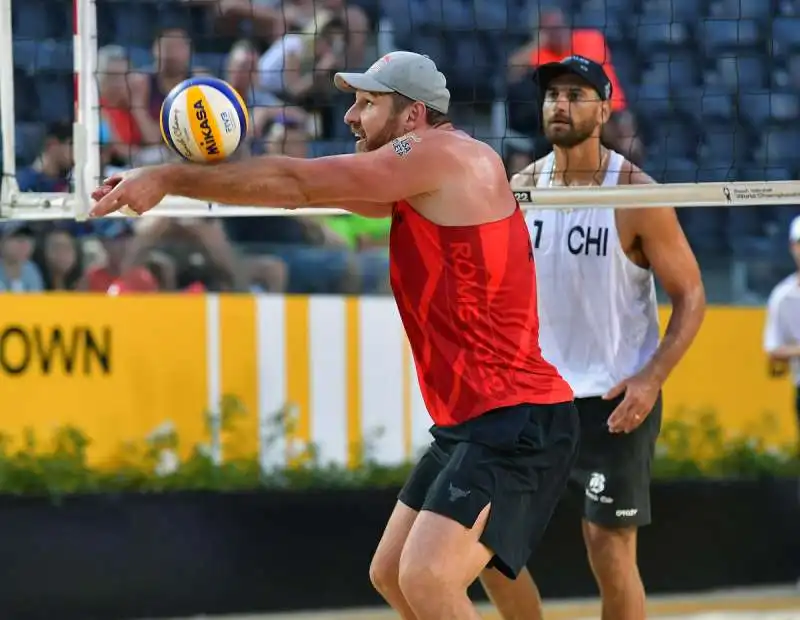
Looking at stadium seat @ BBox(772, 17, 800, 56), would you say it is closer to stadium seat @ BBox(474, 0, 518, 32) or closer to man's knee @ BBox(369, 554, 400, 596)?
stadium seat @ BBox(474, 0, 518, 32)

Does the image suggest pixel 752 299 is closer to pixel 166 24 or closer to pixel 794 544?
pixel 794 544

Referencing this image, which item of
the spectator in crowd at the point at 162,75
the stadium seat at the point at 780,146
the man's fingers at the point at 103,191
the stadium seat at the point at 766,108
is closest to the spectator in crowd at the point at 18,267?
the spectator in crowd at the point at 162,75

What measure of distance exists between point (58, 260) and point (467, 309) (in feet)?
14.7

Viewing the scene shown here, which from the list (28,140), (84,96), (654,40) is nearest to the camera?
(84,96)

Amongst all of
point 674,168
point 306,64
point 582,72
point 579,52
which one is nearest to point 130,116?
point 306,64

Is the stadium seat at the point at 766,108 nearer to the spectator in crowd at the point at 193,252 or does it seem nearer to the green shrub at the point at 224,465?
the green shrub at the point at 224,465

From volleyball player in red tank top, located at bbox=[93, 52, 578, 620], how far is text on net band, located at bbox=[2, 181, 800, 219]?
947 millimetres

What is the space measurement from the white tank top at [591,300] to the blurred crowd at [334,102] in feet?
8.91

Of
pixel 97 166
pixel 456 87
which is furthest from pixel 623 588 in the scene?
pixel 456 87

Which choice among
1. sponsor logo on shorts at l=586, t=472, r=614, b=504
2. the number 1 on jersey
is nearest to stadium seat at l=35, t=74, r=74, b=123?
the number 1 on jersey

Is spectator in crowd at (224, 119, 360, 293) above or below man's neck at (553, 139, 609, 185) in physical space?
below

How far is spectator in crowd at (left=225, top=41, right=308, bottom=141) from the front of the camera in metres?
9.52

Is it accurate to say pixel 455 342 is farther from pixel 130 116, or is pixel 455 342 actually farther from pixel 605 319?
pixel 130 116

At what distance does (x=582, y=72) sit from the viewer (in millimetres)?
5867
